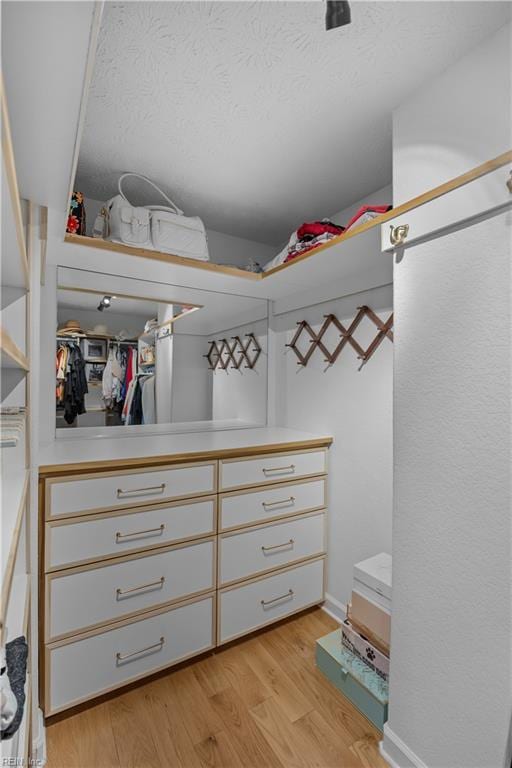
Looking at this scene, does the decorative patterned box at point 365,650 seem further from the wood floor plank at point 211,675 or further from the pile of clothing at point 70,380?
the pile of clothing at point 70,380

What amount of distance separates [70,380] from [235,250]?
1.44 meters

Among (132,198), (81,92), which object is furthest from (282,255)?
(81,92)

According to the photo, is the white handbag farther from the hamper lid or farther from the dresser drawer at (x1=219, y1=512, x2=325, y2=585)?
the hamper lid

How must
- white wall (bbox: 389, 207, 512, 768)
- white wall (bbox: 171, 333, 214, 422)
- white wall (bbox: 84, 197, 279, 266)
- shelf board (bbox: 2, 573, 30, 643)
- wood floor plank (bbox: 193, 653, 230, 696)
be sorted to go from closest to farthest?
shelf board (bbox: 2, 573, 30, 643) < white wall (bbox: 389, 207, 512, 768) < wood floor plank (bbox: 193, 653, 230, 696) < white wall (bbox: 171, 333, 214, 422) < white wall (bbox: 84, 197, 279, 266)

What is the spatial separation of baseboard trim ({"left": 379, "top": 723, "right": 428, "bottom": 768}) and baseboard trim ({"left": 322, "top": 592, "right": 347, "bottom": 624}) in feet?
2.35

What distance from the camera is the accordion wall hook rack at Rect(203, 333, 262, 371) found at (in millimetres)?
2439

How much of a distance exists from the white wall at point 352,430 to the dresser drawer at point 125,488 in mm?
799

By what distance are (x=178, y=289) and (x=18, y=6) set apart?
1612 mm

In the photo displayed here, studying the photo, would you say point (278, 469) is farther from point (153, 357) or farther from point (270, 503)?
point (153, 357)

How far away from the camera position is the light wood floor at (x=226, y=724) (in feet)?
4.34

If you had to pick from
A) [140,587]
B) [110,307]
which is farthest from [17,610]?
A: [110,307]

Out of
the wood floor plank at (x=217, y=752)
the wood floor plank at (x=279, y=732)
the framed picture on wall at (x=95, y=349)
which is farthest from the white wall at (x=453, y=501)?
the framed picture on wall at (x=95, y=349)

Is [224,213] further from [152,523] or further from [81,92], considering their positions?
[152,523]

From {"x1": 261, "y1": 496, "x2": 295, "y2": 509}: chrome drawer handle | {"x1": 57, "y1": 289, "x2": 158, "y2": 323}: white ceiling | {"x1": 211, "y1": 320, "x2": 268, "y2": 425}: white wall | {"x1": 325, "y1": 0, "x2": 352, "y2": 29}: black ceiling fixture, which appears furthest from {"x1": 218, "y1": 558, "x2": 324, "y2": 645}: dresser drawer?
{"x1": 325, "y1": 0, "x2": 352, "y2": 29}: black ceiling fixture
